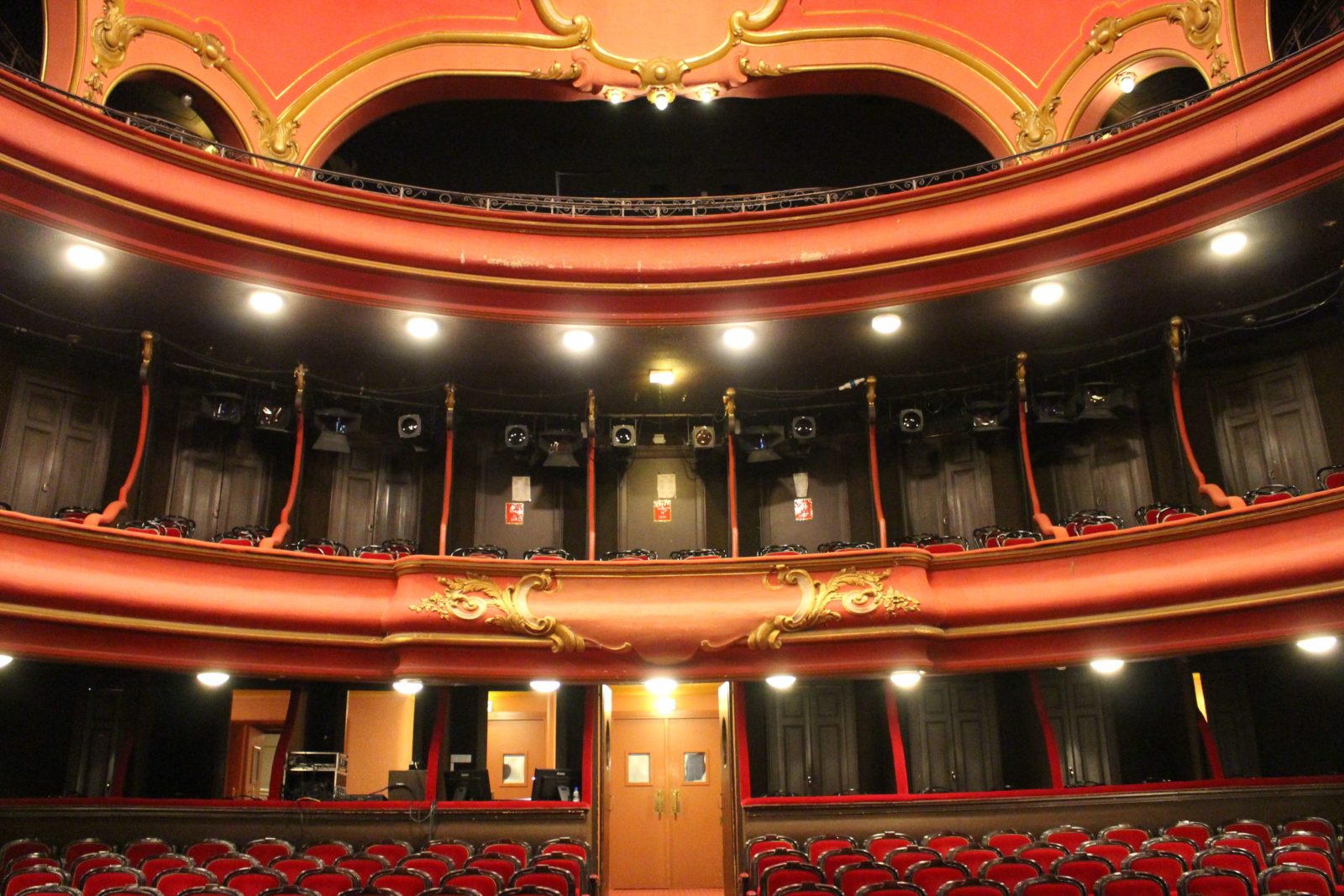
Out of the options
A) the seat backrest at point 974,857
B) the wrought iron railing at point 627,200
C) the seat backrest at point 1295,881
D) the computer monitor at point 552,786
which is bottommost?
the seat backrest at point 1295,881

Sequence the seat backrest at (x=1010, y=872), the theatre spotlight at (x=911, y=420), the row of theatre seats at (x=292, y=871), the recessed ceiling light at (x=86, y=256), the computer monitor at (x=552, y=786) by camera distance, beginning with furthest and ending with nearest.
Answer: the theatre spotlight at (x=911, y=420) < the computer monitor at (x=552, y=786) < the recessed ceiling light at (x=86, y=256) < the seat backrest at (x=1010, y=872) < the row of theatre seats at (x=292, y=871)

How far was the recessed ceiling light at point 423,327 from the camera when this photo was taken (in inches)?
435

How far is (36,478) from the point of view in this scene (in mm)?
11680

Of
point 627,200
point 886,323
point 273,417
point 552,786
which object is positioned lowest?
point 552,786

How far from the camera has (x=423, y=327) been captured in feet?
36.6

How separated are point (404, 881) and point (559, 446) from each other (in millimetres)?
6870

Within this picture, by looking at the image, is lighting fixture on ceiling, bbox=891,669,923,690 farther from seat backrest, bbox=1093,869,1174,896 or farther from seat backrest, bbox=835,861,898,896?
seat backrest, bbox=1093,869,1174,896

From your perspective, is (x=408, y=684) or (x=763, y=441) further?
(x=763, y=441)

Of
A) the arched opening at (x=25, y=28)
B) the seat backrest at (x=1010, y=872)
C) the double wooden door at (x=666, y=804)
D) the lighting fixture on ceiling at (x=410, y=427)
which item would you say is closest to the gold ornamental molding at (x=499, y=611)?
the double wooden door at (x=666, y=804)

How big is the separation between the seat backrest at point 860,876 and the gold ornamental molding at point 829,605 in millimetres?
3076

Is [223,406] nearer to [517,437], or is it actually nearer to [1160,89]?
[517,437]

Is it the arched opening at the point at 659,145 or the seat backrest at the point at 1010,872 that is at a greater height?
the arched opening at the point at 659,145

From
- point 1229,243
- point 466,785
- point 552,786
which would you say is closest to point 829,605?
point 552,786

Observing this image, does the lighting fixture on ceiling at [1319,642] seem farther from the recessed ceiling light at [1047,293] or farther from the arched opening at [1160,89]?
the arched opening at [1160,89]
